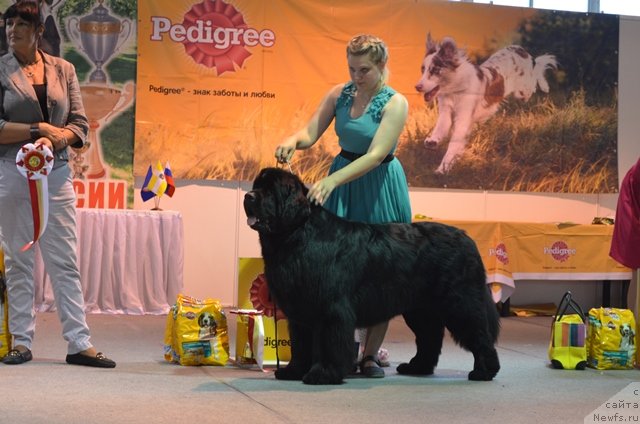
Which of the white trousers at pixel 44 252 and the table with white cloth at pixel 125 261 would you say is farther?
the table with white cloth at pixel 125 261

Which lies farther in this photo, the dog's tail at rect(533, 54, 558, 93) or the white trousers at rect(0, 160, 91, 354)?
the dog's tail at rect(533, 54, 558, 93)

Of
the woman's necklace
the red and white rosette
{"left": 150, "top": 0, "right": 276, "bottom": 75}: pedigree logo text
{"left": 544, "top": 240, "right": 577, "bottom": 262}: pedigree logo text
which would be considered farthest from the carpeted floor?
{"left": 150, "top": 0, "right": 276, "bottom": 75}: pedigree logo text

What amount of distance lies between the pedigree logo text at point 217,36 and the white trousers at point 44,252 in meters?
3.64

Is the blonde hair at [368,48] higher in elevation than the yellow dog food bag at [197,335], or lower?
higher

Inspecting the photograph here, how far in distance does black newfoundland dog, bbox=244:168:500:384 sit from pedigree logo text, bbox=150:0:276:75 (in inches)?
162

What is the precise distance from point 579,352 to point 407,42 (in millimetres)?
4124

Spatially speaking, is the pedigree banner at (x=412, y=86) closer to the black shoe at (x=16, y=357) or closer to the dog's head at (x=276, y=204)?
the black shoe at (x=16, y=357)

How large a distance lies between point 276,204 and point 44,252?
4.01 feet

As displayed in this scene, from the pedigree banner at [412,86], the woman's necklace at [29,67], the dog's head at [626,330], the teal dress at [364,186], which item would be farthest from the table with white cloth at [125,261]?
the dog's head at [626,330]

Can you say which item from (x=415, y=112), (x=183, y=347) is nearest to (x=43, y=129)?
(x=183, y=347)

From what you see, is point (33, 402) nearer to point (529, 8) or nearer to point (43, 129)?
point (43, 129)

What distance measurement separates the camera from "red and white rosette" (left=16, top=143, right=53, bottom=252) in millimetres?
3930

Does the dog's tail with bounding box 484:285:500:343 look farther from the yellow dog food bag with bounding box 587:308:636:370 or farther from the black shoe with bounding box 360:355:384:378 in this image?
the yellow dog food bag with bounding box 587:308:636:370

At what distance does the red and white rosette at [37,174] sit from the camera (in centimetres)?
393
